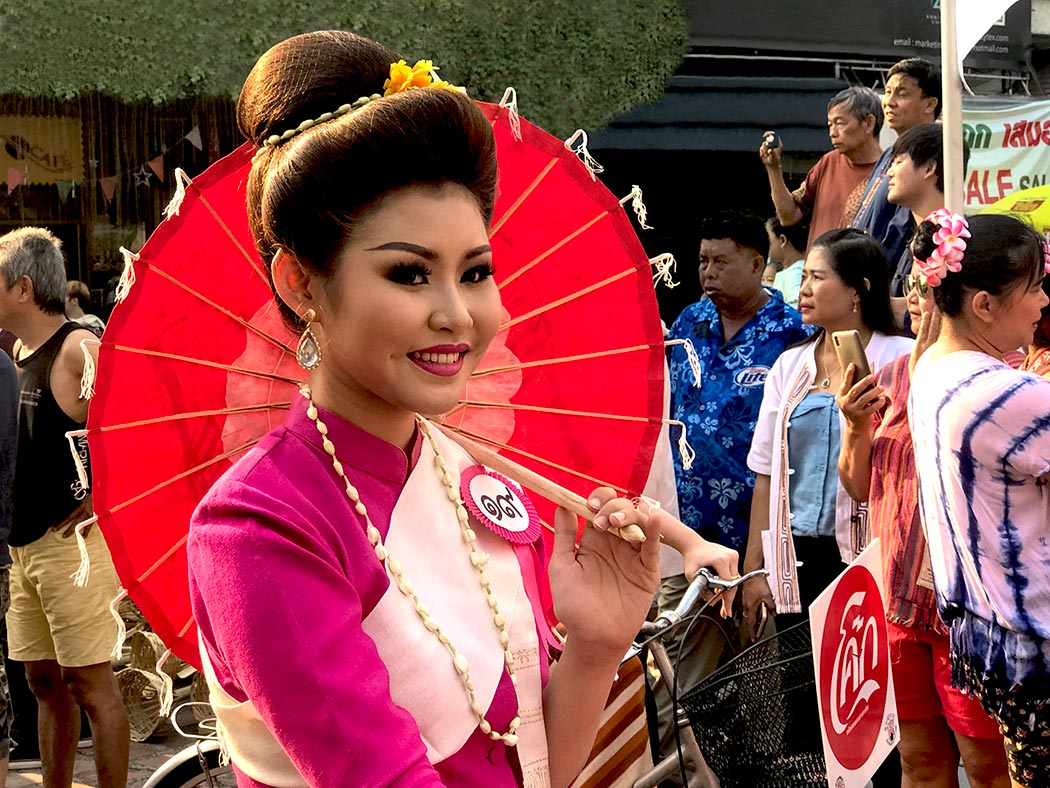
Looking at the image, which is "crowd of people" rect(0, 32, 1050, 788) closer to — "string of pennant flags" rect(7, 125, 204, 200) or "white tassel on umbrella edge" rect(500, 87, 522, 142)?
"white tassel on umbrella edge" rect(500, 87, 522, 142)

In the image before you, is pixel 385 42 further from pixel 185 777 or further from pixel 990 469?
pixel 990 469

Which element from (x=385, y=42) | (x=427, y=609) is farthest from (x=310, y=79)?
(x=385, y=42)

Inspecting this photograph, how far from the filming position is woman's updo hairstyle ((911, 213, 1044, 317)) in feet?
10.1

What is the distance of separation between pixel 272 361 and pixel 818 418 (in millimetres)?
2741

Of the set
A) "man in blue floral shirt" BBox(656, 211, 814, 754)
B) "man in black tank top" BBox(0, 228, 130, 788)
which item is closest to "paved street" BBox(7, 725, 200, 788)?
"man in black tank top" BBox(0, 228, 130, 788)

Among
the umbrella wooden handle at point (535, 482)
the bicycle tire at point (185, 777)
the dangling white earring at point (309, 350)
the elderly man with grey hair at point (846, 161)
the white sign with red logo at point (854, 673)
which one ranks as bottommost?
the bicycle tire at point (185, 777)

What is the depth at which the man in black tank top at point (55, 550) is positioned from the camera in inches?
184

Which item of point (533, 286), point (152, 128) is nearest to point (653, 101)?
point (152, 128)

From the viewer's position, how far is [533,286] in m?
1.85

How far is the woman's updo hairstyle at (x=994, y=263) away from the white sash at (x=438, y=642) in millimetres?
1875

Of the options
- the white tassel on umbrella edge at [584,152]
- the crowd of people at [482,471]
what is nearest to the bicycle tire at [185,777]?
the crowd of people at [482,471]

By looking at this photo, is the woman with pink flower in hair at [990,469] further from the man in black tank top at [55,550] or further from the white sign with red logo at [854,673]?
the man in black tank top at [55,550]

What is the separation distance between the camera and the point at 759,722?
8.60ft

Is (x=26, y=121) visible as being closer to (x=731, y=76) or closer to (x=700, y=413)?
(x=731, y=76)
